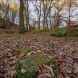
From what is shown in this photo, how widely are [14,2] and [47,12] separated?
204 centimetres

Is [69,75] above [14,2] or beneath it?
beneath

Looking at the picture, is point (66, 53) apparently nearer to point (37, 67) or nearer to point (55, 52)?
point (55, 52)

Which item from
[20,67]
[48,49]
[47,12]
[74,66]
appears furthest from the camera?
[47,12]

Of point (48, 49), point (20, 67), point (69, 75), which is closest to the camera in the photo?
point (20, 67)

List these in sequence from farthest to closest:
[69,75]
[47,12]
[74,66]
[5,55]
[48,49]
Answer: [47,12]
[48,49]
[5,55]
[74,66]
[69,75]

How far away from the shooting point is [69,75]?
464cm

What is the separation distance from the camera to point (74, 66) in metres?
4.96

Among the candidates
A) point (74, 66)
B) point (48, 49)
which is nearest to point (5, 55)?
point (48, 49)

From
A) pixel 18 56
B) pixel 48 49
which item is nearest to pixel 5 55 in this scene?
pixel 18 56

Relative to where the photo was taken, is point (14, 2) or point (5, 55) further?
point (14, 2)

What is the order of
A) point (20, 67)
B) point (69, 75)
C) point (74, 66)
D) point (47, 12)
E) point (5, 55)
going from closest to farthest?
point (20, 67) < point (69, 75) < point (74, 66) < point (5, 55) < point (47, 12)

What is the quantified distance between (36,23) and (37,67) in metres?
11.0

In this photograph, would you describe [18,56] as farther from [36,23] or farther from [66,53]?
[36,23]

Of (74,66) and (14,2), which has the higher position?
(14,2)
